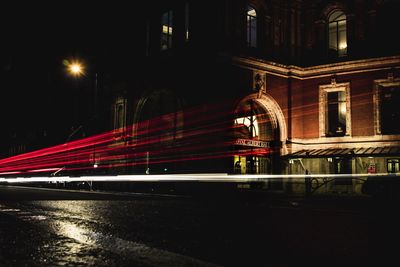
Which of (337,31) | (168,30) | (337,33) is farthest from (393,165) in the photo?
(168,30)

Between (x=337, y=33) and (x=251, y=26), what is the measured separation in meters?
6.63

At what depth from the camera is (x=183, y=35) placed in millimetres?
30766

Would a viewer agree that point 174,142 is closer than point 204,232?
No

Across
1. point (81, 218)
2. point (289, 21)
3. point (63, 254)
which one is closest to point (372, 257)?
point (63, 254)

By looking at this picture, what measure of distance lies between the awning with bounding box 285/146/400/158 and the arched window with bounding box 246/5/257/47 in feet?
28.0

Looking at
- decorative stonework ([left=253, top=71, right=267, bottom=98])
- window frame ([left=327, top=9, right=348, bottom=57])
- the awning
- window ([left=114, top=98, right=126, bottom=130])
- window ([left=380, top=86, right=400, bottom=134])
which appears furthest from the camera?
window ([left=114, top=98, right=126, bottom=130])

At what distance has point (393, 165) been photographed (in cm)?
2764

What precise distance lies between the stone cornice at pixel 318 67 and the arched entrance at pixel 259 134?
212 cm

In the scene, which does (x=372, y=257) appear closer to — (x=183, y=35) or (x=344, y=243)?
(x=344, y=243)

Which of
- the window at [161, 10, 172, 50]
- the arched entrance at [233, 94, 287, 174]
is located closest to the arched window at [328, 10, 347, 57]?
the arched entrance at [233, 94, 287, 174]

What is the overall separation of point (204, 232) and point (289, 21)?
2840 centimetres

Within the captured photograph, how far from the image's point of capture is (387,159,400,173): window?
27.5m

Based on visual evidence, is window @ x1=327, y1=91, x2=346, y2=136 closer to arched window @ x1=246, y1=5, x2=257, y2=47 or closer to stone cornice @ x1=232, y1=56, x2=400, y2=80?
stone cornice @ x1=232, y1=56, x2=400, y2=80

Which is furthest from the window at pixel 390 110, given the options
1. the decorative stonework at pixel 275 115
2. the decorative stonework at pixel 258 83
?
the decorative stonework at pixel 258 83
